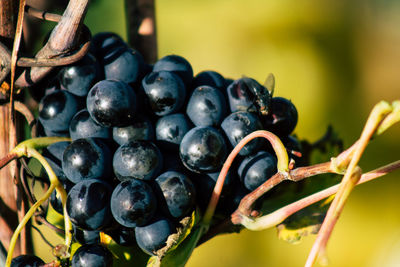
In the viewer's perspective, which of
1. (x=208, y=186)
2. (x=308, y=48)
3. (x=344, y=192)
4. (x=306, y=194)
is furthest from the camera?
(x=308, y=48)

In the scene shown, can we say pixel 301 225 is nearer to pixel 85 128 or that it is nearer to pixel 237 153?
pixel 237 153

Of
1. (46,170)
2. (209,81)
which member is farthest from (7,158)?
(209,81)

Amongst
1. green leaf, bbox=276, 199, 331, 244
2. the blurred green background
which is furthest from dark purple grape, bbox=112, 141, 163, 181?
the blurred green background

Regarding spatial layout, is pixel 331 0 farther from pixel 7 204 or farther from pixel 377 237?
pixel 7 204

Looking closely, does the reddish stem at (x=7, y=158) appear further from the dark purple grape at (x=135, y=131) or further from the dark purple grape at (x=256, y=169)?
the dark purple grape at (x=256, y=169)

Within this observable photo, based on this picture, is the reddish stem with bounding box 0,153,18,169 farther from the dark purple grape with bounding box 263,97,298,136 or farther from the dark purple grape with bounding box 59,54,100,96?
the dark purple grape with bounding box 263,97,298,136

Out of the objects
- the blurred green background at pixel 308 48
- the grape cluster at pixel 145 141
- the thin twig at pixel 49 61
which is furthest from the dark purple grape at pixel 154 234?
the blurred green background at pixel 308 48
